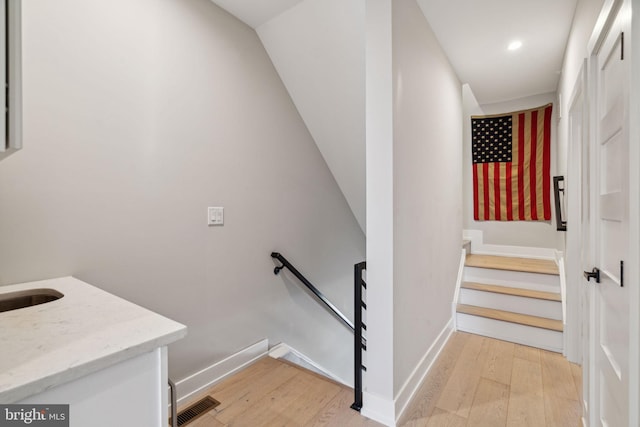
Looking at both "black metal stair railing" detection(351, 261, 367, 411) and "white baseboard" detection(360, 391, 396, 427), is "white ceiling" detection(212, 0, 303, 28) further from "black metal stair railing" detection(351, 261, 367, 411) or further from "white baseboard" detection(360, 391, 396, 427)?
"white baseboard" detection(360, 391, 396, 427)

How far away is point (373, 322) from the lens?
5.69ft

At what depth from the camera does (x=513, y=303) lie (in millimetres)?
3021

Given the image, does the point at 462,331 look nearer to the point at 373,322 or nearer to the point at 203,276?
the point at 373,322

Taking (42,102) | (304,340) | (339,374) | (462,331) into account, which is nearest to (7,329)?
(42,102)

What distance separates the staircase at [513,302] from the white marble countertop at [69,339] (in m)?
3.05

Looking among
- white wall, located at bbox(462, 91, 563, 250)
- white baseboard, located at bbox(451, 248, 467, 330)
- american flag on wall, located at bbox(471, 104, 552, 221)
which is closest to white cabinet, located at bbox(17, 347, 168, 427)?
white baseboard, located at bbox(451, 248, 467, 330)

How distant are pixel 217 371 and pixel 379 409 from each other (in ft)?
3.61

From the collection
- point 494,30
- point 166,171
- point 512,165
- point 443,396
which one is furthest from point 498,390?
point 512,165

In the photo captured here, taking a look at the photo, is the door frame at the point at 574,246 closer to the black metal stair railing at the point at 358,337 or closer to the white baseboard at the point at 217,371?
the black metal stair railing at the point at 358,337

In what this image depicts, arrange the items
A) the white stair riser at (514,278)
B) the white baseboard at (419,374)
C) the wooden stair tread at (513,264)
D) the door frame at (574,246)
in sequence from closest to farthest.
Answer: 1. the white baseboard at (419,374)
2. the door frame at (574,246)
3. the white stair riser at (514,278)
4. the wooden stair tread at (513,264)

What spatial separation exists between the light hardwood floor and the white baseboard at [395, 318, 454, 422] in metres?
0.04

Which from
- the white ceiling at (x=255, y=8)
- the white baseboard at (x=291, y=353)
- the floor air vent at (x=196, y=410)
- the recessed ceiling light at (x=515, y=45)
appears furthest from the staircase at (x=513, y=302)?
the white ceiling at (x=255, y=8)

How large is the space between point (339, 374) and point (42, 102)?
10.9 ft

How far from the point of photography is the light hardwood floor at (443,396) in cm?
171
